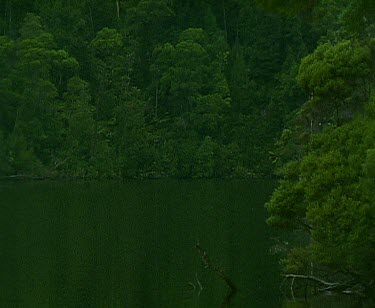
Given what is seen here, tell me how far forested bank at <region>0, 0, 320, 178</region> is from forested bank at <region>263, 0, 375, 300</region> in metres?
67.0

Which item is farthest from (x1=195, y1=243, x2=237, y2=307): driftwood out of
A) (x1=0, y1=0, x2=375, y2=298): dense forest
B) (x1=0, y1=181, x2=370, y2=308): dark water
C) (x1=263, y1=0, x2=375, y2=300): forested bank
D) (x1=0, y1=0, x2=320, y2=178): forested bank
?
(x1=0, y1=0, x2=320, y2=178): forested bank

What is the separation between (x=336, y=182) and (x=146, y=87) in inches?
3383

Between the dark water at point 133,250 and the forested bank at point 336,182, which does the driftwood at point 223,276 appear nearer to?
the dark water at point 133,250

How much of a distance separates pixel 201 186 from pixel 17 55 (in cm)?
2636

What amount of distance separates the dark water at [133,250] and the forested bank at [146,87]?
2603cm

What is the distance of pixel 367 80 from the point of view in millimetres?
31531

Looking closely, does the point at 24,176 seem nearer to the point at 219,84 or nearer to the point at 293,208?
the point at 219,84

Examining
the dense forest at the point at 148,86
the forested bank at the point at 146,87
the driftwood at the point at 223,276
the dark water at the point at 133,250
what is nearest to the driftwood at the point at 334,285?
the dark water at the point at 133,250

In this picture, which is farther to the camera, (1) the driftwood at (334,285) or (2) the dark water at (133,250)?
(2) the dark water at (133,250)

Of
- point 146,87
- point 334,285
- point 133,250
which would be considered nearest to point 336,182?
point 334,285

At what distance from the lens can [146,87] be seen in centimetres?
11500

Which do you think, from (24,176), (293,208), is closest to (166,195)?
(24,176)

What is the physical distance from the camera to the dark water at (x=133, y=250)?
33.8 meters

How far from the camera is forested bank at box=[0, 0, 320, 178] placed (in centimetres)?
10312
